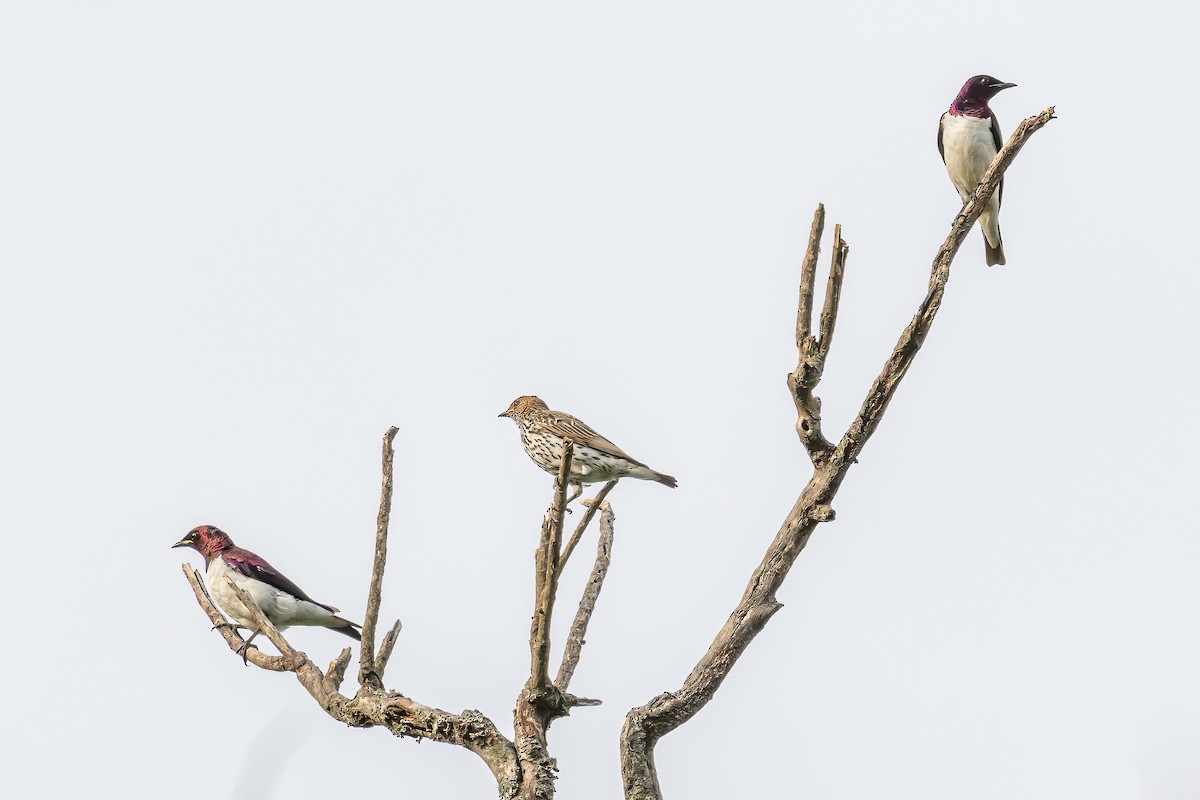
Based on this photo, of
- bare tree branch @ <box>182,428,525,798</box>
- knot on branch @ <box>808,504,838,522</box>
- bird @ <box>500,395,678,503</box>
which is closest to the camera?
knot on branch @ <box>808,504,838,522</box>

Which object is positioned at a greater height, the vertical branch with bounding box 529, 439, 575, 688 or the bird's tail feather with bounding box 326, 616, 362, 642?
the bird's tail feather with bounding box 326, 616, 362, 642

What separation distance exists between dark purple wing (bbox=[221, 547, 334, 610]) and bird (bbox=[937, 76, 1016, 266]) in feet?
23.0

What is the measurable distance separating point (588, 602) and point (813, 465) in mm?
1763

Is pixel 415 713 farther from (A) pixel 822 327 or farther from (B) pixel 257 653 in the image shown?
(A) pixel 822 327

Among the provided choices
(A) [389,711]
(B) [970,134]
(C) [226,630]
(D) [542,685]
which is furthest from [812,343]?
(B) [970,134]

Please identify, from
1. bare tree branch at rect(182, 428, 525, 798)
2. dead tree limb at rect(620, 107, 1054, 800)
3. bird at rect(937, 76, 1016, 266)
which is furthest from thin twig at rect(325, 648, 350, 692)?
bird at rect(937, 76, 1016, 266)

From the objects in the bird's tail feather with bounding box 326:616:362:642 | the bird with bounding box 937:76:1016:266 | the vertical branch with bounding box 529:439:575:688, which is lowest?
the vertical branch with bounding box 529:439:575:688

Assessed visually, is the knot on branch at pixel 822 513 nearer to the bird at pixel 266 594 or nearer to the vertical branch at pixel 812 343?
the vertical branch at pixel 812 343

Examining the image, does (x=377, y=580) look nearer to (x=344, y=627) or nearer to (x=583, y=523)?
(x=583, y=523)

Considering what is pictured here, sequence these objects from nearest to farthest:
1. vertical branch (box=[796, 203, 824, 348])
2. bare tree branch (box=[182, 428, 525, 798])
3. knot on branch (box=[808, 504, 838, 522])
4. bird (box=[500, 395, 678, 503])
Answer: vertical branch (box=[796, 203, 824, 348]) < knot on branch (box=[808, 504, 838, 522]) < bare tree branch (box=[182, 428, 525, 798]) < bird (box=[500, 395, 678, 503])

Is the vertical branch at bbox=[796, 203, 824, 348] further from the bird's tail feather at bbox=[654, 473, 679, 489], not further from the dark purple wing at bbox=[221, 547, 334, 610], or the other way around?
the dark purple wing at bbox=[221, 547, 334, 610]

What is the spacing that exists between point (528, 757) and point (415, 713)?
654 mm

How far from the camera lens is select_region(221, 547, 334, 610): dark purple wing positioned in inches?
462

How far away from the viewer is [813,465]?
6711 mm
